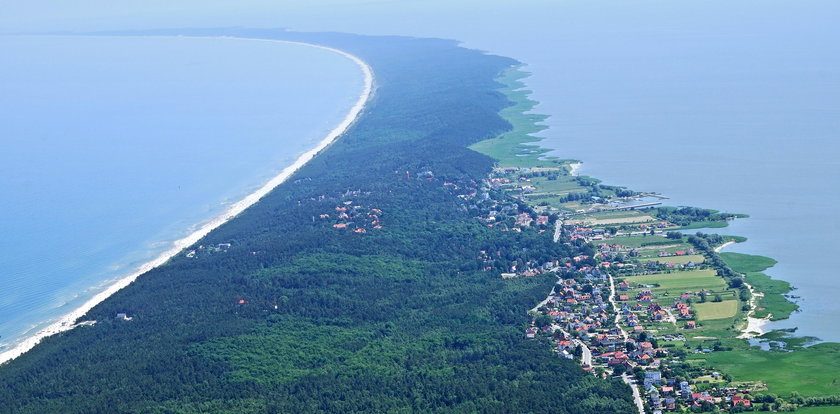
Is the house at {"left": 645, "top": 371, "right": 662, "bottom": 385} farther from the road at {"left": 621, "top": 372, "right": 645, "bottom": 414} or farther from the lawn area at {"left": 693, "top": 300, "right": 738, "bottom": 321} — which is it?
the lawn area at {"left": 693, "top": 300, "right": 738, "bottom": 321}

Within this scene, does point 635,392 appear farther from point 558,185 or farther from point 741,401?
point 558,185

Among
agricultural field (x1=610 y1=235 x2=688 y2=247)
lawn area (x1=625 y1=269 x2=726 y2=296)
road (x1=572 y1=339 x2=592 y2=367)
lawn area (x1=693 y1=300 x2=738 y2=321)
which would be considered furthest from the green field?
road (x1=572 y1=339 x2=592 y2=367)

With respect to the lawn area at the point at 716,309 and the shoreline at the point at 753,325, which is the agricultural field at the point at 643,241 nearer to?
the shoreline at the point at 753,325

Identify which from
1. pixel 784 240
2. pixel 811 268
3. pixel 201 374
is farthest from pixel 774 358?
pixel 201 374

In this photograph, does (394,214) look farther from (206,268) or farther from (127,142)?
(127,142)

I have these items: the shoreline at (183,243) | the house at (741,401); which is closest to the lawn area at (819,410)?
the house at (741,401)

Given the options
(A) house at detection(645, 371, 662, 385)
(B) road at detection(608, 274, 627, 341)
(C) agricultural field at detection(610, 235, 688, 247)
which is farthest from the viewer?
(C) agricultural field at detection(610, 235, 688, 247)

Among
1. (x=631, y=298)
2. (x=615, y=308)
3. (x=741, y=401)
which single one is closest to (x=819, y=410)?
(x=741, y=401)
